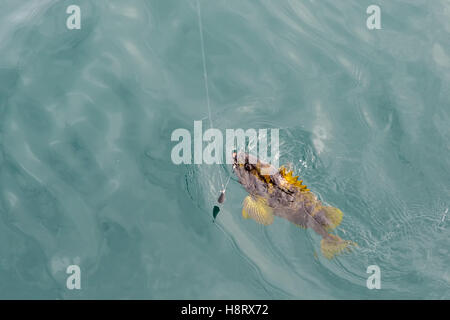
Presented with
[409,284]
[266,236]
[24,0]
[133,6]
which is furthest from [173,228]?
[24,0]

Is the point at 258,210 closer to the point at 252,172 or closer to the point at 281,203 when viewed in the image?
the point at 281,203

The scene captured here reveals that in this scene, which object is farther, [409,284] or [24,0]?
[24,0]

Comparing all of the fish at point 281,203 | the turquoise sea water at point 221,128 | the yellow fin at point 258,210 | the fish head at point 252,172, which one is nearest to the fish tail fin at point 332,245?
the fish at point 281,203

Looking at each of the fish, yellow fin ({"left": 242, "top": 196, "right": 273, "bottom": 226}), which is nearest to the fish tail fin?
the fish

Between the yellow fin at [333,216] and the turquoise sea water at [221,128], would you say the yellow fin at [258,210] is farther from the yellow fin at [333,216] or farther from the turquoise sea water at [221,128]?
the yellow fin at [333,216]

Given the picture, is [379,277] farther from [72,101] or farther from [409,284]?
[72,101]

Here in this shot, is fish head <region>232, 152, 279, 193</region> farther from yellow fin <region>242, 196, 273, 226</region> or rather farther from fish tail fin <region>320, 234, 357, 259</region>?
fish tail fin <region>320, 234, 357, 259</region>
